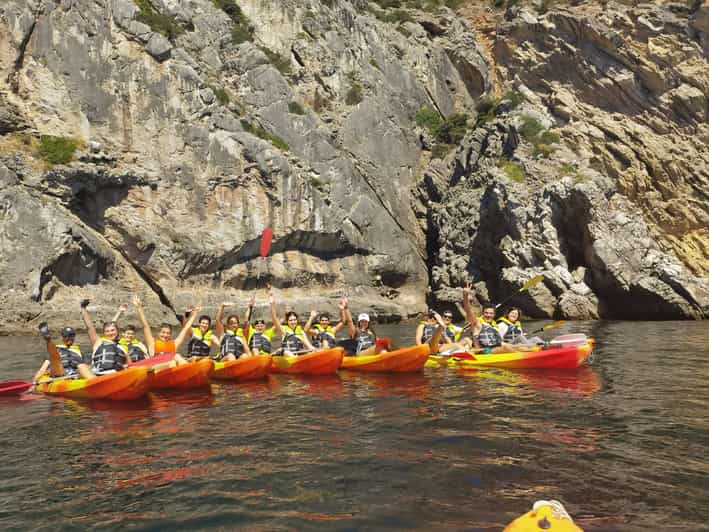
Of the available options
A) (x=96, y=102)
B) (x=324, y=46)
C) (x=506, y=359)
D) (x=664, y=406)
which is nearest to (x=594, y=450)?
(x=664, y=406)

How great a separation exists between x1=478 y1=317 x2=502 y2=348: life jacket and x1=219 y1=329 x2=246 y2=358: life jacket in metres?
5.04

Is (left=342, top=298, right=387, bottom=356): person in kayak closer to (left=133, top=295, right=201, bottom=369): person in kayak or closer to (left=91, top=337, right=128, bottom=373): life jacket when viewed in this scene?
(left=133, top=295, right=201, bottom=369): person in kayak

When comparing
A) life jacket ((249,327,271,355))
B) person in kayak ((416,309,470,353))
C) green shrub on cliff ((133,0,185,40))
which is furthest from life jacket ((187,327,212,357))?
green shrub on cliff ((133,0,185,40))

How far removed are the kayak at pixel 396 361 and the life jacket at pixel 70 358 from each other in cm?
507

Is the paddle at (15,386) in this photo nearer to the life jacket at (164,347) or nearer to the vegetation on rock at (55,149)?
the life jacket at (164,347)

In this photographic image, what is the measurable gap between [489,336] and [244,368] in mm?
5121

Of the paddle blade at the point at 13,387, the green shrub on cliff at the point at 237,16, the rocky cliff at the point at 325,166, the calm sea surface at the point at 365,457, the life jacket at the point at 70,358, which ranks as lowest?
the calm sea surface at the point at 365,457

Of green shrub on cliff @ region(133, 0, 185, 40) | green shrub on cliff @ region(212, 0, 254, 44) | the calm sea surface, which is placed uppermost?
green shrub on cliff @ region(212, 0, 254, 44)

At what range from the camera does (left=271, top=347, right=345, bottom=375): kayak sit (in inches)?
413

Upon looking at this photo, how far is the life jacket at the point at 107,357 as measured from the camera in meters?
8.95

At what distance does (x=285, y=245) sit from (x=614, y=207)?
52.7ft

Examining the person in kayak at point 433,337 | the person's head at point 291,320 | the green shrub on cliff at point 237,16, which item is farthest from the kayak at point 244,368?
the green shrub on cliff at point 237,16

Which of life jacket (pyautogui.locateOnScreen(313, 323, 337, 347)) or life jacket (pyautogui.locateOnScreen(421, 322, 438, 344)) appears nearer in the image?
life jacket (pyautogui.locateOnScreen(313, 323, 337, 347))

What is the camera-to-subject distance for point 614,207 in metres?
25.0
